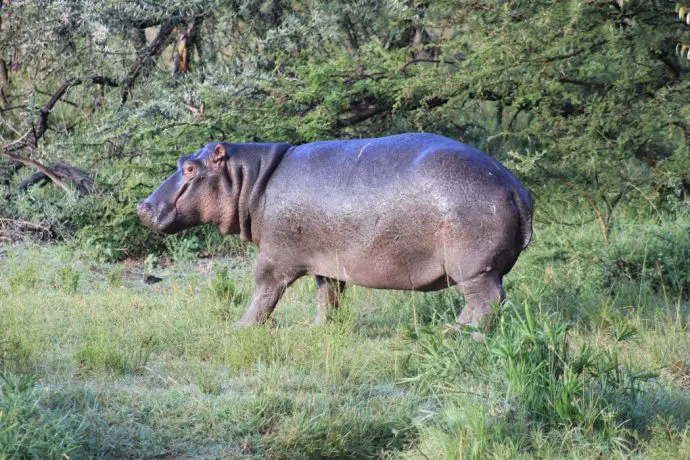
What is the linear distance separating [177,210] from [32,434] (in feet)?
8.44

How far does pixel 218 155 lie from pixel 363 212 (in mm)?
1107

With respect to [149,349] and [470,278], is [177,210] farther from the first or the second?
[470,278]

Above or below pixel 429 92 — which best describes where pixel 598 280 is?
below

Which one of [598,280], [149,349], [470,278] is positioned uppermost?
[470,278]

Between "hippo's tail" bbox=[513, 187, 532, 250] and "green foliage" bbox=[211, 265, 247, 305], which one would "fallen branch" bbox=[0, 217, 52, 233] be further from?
"hippo's tail" bbox=[513, 187, 532, 250]

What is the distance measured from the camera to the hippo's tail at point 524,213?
531 cm

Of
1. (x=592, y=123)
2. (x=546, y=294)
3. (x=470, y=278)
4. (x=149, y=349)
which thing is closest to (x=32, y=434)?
(x=149, y=349)

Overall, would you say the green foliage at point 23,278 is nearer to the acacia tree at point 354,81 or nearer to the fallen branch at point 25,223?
the fallen branch at point 25,223

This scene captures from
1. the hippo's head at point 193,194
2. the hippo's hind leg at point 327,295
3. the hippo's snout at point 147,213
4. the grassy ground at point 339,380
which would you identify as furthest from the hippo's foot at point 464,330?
the hippo's snout at point 147,213

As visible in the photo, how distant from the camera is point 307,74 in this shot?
30.8ft

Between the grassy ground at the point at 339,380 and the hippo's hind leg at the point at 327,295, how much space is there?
0.15m

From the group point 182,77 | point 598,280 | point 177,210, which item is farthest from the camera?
point 182,77

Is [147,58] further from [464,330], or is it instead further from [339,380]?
[464,330]

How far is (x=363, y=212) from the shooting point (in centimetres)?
557
